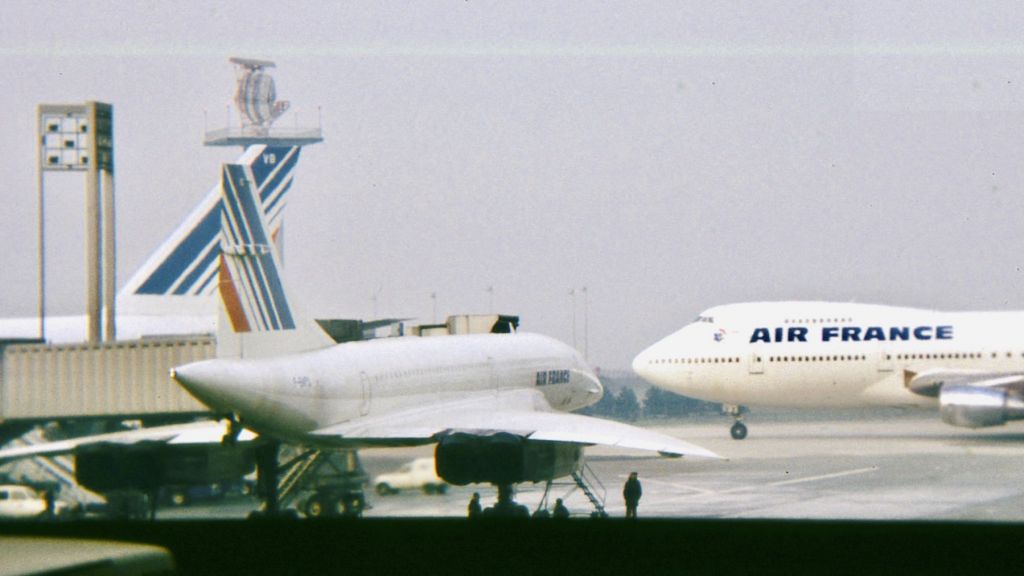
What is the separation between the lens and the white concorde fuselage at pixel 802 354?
23266 millimetres

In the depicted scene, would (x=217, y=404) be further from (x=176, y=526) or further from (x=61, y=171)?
(x=61, y=171)

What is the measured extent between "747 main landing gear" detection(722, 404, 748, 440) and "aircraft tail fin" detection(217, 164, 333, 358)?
6.00 m

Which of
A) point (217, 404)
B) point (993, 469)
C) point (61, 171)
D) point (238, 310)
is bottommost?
point (993, 469)

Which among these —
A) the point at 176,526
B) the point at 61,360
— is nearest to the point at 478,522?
the point at 176,526

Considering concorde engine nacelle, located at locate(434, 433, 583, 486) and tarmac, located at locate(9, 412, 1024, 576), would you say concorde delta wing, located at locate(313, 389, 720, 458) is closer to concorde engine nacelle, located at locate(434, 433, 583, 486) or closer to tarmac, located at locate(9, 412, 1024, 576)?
concorde engine nacelle, located at locate(434, 433, 583, 486)

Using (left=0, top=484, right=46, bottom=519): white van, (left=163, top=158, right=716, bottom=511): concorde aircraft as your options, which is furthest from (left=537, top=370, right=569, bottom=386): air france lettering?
(left=0, top=484, right=46, bottom=519): white van

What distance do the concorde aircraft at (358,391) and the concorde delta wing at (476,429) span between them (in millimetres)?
18

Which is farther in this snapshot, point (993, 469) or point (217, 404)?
point (993, 469)

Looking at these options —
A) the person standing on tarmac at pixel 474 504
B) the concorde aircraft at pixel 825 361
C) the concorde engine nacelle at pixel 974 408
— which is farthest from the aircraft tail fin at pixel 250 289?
the concorde engine nacelle at pixel 974 408

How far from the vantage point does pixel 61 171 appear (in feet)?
61.4

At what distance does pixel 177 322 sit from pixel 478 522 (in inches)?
418

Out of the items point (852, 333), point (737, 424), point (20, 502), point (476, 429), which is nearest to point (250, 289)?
point (476, 429)

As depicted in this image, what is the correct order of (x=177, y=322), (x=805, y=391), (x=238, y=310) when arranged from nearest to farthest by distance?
(x=238, y=310)
(x=177, y=322)
(x=805, y=391)

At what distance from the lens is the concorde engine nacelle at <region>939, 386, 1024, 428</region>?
2153cm
